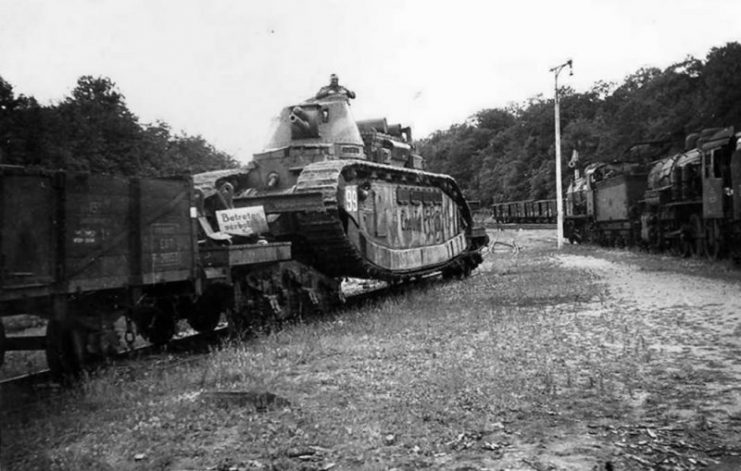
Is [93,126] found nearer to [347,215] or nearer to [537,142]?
[347,215]

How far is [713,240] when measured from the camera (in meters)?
18.0

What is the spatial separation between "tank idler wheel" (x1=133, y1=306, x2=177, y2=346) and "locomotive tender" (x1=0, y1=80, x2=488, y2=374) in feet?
0.05

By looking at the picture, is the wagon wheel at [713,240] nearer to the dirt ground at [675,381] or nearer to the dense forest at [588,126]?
→ the dirt ground at [675,381]

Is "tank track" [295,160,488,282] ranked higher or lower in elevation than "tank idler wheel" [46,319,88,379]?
higher

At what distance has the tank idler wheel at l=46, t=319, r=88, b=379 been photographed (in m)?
6.38

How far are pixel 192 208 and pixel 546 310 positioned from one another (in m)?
5.17

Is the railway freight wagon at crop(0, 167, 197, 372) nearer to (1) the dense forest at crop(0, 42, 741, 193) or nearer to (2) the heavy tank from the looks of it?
(1) the dense forest at crop(0, 42, 741, 193)

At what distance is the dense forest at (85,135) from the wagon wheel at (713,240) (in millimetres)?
12277

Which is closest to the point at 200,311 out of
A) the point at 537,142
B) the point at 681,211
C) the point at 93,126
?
the point at 681,211

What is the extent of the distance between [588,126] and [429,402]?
65258 millimetres

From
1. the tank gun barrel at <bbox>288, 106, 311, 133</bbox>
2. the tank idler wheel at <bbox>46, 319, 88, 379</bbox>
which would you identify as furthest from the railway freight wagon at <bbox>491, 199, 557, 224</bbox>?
the tank idler wheel at <bbox>46, 319, 88, 379</bbox>

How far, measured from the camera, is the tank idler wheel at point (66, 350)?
6383mm

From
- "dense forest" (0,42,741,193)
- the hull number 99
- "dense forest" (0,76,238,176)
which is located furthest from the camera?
"dense forest" (0,42,741,193)

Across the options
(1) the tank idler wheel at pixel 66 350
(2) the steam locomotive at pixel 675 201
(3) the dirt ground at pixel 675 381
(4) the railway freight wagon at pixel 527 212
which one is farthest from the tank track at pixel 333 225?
(4) the railway freight wagon at pixel 527 212
